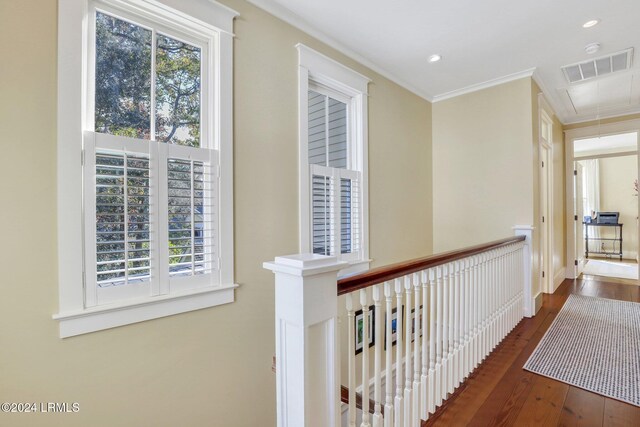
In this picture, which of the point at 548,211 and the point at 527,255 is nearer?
the point at 527,255

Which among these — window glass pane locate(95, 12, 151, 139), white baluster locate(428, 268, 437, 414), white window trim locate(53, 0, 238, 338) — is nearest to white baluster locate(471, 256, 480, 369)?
white baluster locate(428, 268, 437, 414)

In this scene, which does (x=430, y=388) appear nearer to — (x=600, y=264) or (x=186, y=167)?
(x=186, y=167)

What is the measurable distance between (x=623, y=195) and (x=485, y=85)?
5908mm

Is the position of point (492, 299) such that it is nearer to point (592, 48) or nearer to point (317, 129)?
point (317, 129)

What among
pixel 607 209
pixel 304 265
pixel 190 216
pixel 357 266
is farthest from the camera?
pixel 607 209

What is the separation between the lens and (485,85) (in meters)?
3.61

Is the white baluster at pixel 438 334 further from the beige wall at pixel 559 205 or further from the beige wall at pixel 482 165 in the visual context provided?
the beige wall at pixel 559 205

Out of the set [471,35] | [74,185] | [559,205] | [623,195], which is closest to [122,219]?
[74,185]

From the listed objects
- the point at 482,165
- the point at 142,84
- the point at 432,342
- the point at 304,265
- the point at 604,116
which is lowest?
the point at 432,342

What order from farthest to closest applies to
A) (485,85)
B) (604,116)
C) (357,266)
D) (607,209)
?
(607,209) → (604,116) → (485,85) → (357,266)

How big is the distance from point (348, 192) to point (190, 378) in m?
1.95

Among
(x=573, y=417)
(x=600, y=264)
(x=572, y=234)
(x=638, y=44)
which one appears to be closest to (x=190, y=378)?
(x=573, y=417)

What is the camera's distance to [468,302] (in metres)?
2.12

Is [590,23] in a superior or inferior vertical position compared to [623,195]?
superior
